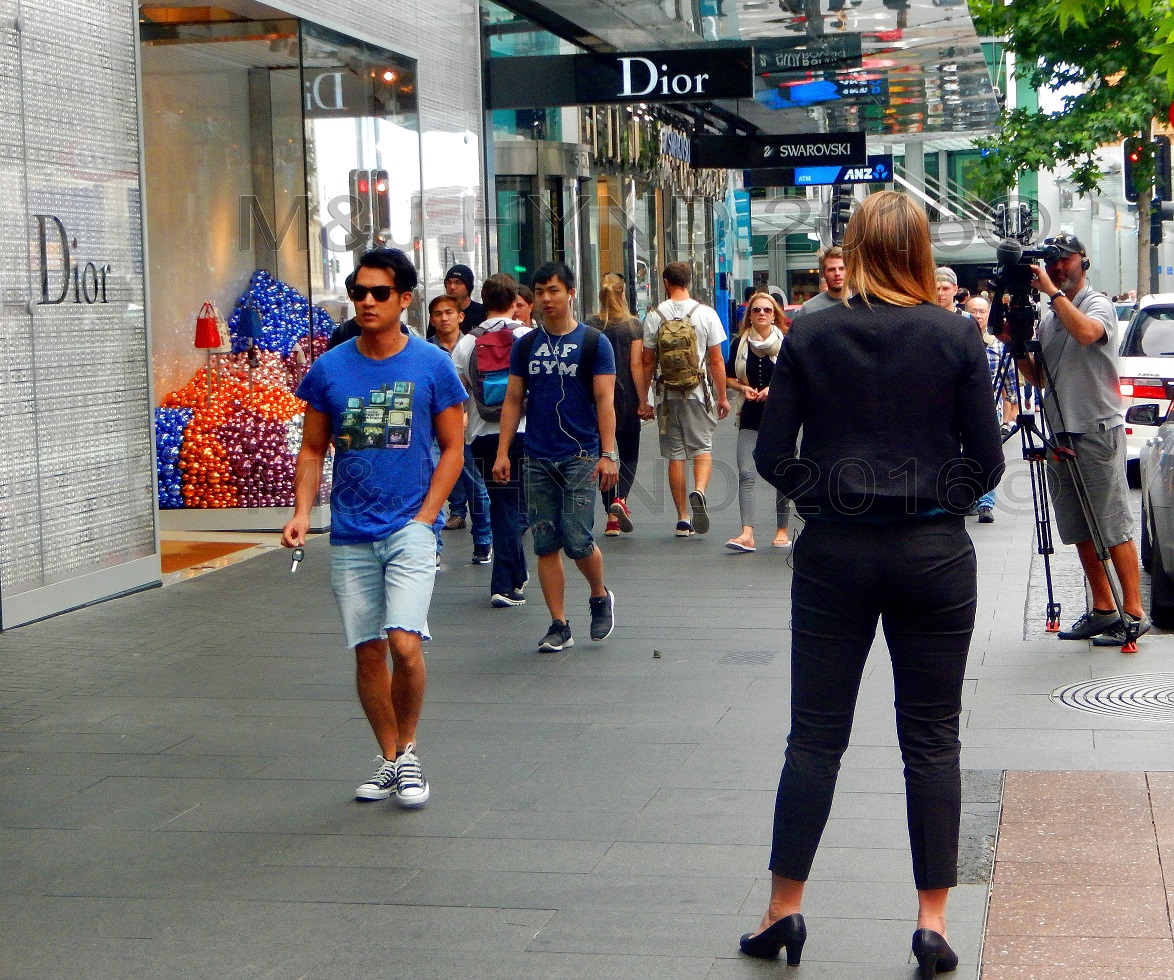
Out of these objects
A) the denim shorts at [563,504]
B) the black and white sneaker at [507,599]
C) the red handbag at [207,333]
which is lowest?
the black and white sneaker at [507,599]

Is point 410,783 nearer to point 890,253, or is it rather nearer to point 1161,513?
point 890,253

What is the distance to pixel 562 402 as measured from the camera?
25.3ft

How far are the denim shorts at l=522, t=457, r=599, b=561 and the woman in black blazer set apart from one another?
3.80 m

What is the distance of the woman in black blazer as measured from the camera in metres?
3.67

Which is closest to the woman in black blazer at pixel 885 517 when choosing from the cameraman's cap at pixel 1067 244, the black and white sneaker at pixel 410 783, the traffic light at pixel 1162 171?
the black and white sneaker at pixel 410 783

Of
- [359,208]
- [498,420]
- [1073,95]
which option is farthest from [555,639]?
[1073,95]

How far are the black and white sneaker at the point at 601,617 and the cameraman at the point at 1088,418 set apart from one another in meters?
2.19

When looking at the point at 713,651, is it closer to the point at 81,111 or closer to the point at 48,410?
the point at 48,410

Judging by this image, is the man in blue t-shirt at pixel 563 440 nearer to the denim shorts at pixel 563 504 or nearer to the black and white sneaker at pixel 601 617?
the denim shorts at pixel 563 504

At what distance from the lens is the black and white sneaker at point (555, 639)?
7.72 m

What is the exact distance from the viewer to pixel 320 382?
17.7 feet

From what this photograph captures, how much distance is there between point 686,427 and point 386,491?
253 inches

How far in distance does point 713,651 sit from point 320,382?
2.95m

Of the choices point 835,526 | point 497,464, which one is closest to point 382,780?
point 835,526
